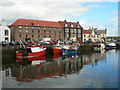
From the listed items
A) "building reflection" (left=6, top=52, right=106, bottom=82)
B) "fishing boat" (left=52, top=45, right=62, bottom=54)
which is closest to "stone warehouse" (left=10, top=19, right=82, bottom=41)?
"fishing boat" (left=52, top=45, right=62, bottom=54)

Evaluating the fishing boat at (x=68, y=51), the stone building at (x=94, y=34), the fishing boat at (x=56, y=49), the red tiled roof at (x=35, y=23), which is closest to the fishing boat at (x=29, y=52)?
the fishing boat at (x=56, y=49)

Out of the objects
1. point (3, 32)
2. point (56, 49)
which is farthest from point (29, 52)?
point (3, 32)

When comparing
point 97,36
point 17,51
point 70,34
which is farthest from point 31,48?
point 97,36

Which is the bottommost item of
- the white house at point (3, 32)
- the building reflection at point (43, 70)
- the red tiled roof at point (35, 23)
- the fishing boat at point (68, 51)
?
the building reflection at point (43, 70)

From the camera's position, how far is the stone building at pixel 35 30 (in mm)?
67812

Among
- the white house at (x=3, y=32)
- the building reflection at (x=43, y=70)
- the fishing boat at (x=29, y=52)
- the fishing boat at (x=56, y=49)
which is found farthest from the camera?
the white house at (x=3, y=32)

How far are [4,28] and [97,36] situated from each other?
66.4 meters

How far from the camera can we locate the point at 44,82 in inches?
732

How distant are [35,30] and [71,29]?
20.3 meters

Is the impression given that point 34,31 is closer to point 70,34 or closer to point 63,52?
point 70,34

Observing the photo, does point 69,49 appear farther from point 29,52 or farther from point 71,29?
point 71,29

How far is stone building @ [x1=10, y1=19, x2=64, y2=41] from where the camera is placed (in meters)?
67.8

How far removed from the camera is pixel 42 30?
74.2 m

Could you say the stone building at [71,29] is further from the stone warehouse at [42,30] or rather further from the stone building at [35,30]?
the stone building at [35,30]
